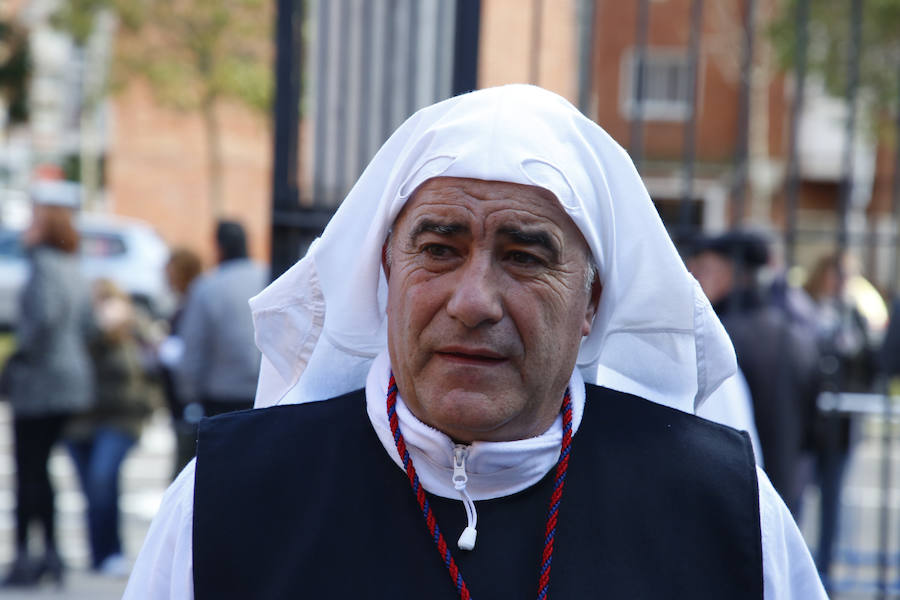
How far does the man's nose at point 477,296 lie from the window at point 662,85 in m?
23.3

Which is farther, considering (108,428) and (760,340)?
(108,428)

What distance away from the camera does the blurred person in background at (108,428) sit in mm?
6547

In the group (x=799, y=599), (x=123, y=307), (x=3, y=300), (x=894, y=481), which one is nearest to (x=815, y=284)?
(x=894, y=481)

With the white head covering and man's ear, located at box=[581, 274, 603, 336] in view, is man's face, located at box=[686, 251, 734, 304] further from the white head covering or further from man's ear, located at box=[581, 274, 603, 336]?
man's ear, located at box=[581, 274, 603, 336]

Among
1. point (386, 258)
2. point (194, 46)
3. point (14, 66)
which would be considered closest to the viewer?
point (386, 258)

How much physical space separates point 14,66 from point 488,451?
1005cm

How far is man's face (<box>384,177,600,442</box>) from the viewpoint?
1888mm

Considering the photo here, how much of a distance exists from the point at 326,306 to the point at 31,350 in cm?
436

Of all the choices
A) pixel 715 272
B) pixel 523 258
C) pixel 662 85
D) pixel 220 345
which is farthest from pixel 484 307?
pixel 662 85

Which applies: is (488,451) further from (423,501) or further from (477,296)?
(477,296)

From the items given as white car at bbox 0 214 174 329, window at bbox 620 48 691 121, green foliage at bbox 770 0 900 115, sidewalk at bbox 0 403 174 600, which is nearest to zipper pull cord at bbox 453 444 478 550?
sidewalk at bbox 0 403 174 600

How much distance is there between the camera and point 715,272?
5.50m

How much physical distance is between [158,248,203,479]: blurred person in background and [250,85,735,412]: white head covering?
13.4 feet

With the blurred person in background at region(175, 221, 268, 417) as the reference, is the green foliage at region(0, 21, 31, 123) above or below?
above
